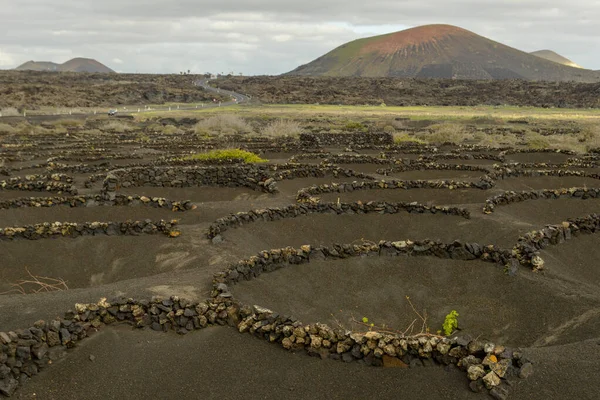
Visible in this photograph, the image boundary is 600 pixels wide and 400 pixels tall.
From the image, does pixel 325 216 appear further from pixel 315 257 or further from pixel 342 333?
pixel 342 333

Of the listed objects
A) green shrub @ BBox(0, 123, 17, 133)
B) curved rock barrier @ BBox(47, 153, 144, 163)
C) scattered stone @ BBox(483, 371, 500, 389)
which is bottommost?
green shrub @ BBox(0, 123, 17, 133)

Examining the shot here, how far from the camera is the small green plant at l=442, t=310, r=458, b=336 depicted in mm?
10983

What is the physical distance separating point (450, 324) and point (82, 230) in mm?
9968

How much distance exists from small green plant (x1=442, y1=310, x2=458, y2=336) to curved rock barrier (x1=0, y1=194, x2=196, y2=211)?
1058cm

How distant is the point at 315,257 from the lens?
13133 millimetres

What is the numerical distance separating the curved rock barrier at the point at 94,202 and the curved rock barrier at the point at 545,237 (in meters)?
10.6

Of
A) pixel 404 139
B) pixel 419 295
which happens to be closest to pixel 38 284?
pixel 419 295

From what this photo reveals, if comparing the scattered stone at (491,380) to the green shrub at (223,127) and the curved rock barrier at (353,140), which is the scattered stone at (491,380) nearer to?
the curved rock barrier at (353,140)

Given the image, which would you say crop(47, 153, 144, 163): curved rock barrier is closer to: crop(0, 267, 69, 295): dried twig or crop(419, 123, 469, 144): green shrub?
crop(0, 267, 69, 295): dried twig

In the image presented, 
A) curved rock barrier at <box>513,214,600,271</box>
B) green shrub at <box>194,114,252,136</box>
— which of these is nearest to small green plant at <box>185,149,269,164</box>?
curved rock barrier at <box>513,214,600,271</box>

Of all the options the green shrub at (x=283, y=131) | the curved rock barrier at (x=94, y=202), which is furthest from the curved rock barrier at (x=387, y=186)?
the green shrub at (x=283, y=131)

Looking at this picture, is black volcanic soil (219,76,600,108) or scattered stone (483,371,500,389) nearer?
scattered stone (483,371,500,389)

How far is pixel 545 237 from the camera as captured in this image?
1474cm

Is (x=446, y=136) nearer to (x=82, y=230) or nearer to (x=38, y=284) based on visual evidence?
(x=82, y=230)
